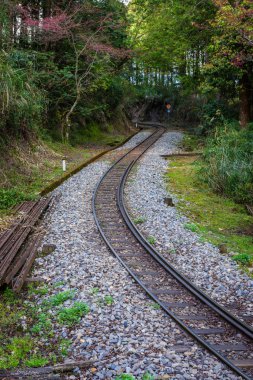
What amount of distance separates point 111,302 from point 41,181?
8687mm

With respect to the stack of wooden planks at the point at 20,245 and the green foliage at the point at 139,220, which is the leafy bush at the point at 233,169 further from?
the stack of wooden planks at the point at 20,245

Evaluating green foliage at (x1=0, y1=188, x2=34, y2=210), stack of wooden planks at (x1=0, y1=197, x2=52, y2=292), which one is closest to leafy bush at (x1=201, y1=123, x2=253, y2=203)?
stack of wooden planks at (x1=0, y1=197, x2=52, y2=292)

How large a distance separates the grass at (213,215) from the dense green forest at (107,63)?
2.50 ft

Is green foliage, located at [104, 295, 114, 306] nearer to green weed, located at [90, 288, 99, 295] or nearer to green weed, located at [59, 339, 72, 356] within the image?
green weed, located at [90, 288, 99, 295]

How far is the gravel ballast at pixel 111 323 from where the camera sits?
15.3ft

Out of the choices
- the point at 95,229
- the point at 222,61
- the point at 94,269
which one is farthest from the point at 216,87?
the point at 94,269

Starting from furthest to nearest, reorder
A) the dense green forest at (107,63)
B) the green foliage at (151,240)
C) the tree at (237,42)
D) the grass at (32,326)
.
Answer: the dense green forest at (107,63) < the tree at (237,42) < the green foliage at (151,240) < the grass at (32,326)

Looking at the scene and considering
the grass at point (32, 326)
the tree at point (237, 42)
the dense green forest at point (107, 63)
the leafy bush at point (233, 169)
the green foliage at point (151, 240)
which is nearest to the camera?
the grass at point (32, 326)

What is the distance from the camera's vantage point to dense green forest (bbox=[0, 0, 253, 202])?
Result: 14180mm

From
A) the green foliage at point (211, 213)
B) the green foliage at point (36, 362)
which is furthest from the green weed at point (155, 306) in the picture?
the green foliage at point (211, 213)

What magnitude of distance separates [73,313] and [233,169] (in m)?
10.4

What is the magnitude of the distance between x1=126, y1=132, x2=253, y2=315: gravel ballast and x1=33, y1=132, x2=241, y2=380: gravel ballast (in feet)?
1.95

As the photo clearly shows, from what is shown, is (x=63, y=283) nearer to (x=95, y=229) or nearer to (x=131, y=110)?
(x=95, y=229)

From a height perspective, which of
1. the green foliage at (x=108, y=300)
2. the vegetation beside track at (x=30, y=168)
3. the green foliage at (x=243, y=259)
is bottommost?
the green foliage at (x=108, y=300)
